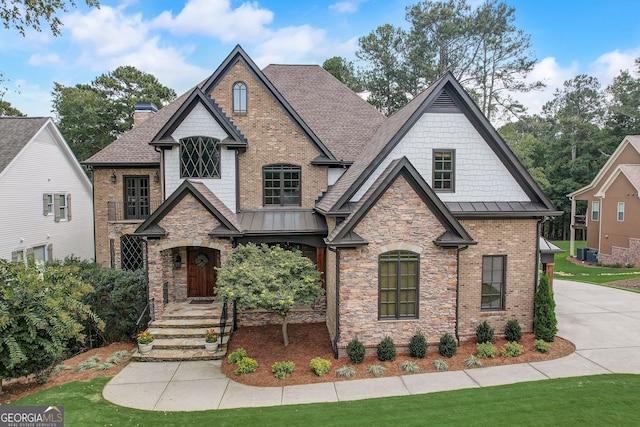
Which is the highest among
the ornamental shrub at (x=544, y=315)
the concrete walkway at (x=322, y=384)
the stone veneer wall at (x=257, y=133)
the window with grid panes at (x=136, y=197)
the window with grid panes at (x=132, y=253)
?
the stone veneer wall at (x=257, y=133)

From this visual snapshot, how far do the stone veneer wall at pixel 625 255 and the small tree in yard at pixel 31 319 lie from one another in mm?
34879

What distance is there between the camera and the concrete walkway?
27.5 ft

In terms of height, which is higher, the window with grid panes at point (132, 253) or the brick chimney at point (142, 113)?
the brick chimney at point (142, 113)

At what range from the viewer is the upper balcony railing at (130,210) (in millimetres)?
16328

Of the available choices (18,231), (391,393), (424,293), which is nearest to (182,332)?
(391,393)

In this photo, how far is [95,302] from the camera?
1273cm

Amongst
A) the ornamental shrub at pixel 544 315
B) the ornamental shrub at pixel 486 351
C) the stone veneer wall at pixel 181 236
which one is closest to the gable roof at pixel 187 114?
the stone veneer wall at pixel 181 236

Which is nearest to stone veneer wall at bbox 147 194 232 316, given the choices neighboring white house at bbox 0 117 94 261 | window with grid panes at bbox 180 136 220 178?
window with grid panes at bbox 180 136 220 178

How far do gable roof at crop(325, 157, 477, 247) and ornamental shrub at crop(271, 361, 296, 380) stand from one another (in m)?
3.42

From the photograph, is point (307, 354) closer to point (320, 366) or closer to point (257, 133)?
point (320, 366)

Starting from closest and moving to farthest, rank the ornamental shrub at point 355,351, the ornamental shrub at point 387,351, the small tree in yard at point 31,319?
the small tree in yard at point 31,319
the ornamental shrub at point 355,351
the ornamental shrub at point 387,351

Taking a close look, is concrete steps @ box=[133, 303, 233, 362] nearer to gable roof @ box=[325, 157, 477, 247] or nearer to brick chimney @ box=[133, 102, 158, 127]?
gable roof @ box=[325, 157, 477, 247]

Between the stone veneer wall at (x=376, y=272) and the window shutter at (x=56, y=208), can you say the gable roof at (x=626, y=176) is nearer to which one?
the stone veneer wall at (x=376, y=272)

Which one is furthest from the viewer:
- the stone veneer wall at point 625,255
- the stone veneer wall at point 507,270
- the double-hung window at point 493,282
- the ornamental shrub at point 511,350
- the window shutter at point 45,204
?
the stone veneer wall at point 625,255
